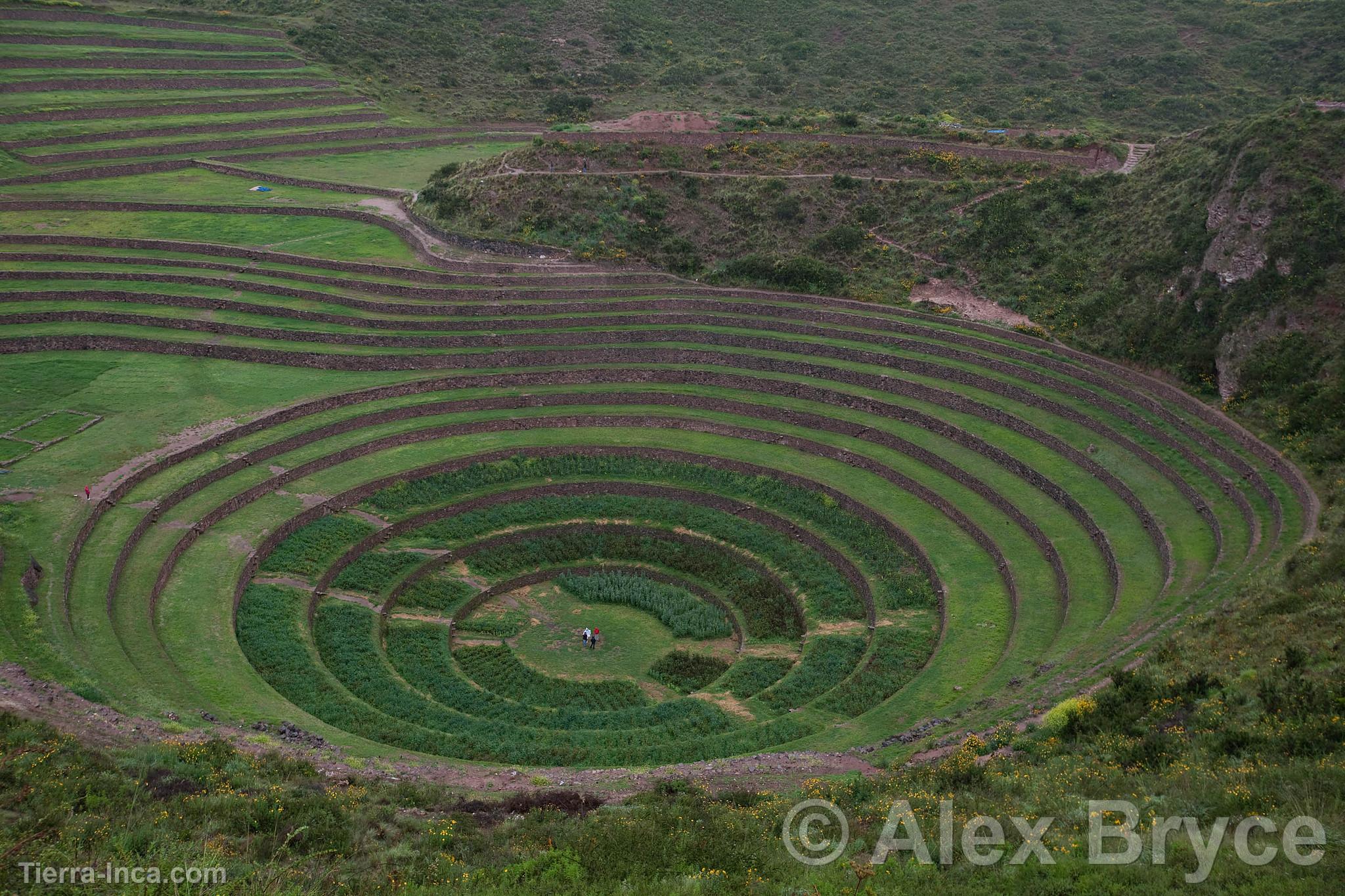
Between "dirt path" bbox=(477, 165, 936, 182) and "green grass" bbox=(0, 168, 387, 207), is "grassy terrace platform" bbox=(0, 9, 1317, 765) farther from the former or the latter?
"dirt path" bbox=(477, 165, 936, 182)

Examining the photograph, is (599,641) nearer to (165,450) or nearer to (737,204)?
(165,450)

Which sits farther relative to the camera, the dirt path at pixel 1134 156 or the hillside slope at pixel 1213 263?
the dirt path at pixel 1134 156

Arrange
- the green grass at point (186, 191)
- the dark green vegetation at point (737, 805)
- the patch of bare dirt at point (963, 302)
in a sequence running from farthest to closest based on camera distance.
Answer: the green grass at point (186, 191)
the patch of bare dirt at point (963, 302)
the dark green vegetation at point (737, 805)

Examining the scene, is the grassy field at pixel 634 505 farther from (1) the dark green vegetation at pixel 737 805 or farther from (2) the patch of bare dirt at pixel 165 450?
(2) the patch of bare dirt at pixel 165 450

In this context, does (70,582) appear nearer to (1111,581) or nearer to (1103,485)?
(1111,581)

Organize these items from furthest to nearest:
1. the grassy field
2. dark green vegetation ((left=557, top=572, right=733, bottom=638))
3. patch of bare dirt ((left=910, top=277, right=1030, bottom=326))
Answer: patch of bare dirt ((left=910, top=277, right=1030, bottom=326)), dark green vegetation ((left=557, top=572, right=733, bottom=638)), the grassy field

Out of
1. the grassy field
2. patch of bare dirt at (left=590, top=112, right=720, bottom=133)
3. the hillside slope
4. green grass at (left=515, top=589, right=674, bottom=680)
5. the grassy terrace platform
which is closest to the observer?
the grassy field

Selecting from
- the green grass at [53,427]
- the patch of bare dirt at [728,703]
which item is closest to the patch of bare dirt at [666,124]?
the green grass at [53,427]

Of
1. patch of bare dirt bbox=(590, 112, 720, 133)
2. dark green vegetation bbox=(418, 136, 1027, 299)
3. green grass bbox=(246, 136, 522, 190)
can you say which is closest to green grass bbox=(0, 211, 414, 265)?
dark green vegetation bbox=(418, 136, 1027, 299)
